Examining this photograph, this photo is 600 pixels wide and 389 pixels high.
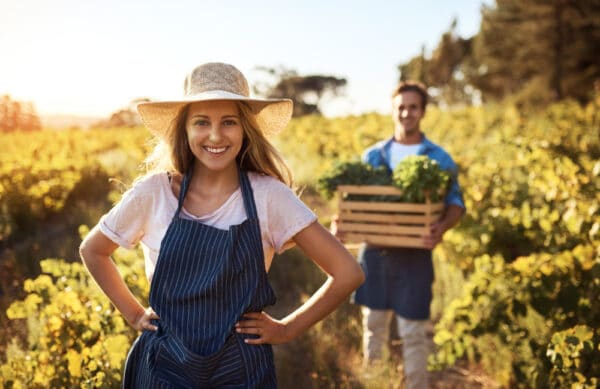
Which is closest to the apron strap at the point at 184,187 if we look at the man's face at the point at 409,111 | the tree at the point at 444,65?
the man's face at the point at 409,111

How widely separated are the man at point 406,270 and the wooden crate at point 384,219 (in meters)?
0.08

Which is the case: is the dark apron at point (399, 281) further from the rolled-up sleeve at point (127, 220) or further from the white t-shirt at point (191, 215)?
the rolled-up sleeve at point (127, 220)

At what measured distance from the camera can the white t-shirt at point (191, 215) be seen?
176cm

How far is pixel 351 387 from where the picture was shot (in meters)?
3.42

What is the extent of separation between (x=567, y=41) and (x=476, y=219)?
2700 cm

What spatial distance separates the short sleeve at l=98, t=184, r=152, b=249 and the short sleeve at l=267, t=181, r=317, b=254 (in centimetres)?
38

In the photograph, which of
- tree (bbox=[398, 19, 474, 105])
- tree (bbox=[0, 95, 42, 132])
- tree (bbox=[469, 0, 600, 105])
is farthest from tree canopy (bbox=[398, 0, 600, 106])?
tree (bbox=[0, 95, 42, 132])

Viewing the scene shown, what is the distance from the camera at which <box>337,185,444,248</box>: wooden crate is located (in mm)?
3186

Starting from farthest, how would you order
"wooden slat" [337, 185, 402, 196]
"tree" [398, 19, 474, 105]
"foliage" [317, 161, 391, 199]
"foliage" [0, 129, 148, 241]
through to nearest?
"tree" [398, 19, 474, 105], "foliage" [0, 129, 148, 241], "foliage" [317, 161, 391, 199], "wooden slat" [337, 185, 402, 196]

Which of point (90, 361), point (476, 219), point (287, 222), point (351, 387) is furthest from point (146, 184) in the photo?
point (476, 219)

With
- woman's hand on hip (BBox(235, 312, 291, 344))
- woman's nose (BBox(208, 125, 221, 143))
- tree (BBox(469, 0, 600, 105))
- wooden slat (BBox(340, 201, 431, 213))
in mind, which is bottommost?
woman's hand on hip (BBox(235, 312, 291, 344))

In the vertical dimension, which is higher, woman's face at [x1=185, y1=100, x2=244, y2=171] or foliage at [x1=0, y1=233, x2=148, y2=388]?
woman's face at [x1=185, y1=100, x2=244, y2=171]

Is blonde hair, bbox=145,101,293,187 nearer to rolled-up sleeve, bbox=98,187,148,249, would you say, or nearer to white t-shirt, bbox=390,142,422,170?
rolled-up sleeve, bbox=98,187,148,249

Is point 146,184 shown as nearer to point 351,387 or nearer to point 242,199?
point 242,199
